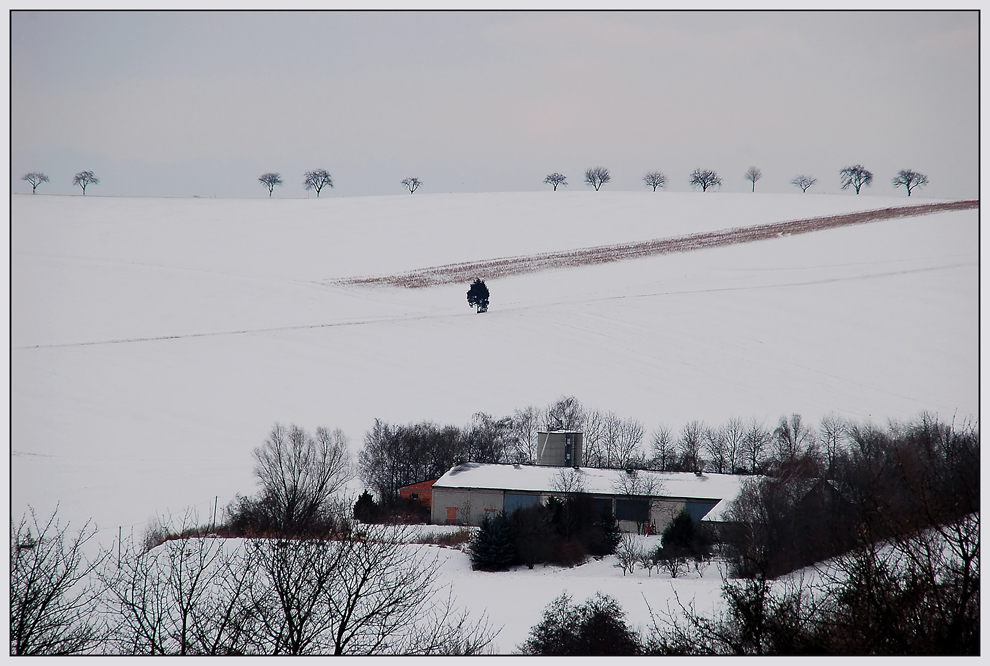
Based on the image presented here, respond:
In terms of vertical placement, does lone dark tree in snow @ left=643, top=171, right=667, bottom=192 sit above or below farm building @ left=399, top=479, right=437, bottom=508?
above

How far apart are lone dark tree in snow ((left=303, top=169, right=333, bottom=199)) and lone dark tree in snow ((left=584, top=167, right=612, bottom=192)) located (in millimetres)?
18631

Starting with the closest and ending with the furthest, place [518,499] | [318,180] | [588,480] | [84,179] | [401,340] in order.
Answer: [518,499]
[588,480]
[401,340]
[84,179]
[318,180]

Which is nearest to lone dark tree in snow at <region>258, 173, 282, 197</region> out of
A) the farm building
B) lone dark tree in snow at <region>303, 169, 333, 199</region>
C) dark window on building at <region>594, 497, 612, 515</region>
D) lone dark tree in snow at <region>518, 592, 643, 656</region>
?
lone dark tree in snow at <region>303, 169, 333, 199</region>

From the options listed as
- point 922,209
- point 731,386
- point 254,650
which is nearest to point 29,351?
point 254,650

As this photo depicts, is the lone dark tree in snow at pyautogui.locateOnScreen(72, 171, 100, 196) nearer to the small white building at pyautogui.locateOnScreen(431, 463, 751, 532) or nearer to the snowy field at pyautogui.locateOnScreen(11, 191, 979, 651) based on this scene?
the snowy field at pyautogui.locateOnScreen(11, 191, 979, 651)

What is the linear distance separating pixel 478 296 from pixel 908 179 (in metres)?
23.6

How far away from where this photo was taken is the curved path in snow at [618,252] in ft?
165

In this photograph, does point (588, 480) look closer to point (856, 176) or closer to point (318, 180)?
point (856, 176)

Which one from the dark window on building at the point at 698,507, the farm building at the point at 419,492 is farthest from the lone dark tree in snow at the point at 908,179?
the farm building at the point at 419,492

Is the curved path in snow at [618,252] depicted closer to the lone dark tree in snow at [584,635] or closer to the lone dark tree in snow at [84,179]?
the lone dark tree in snow at [84,179]

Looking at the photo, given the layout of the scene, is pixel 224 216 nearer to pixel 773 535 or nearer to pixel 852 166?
pixel 852 166

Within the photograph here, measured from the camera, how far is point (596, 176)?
56.0 m

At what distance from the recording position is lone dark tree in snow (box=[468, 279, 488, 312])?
4500cm

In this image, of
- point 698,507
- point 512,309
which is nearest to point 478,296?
point 512,309
